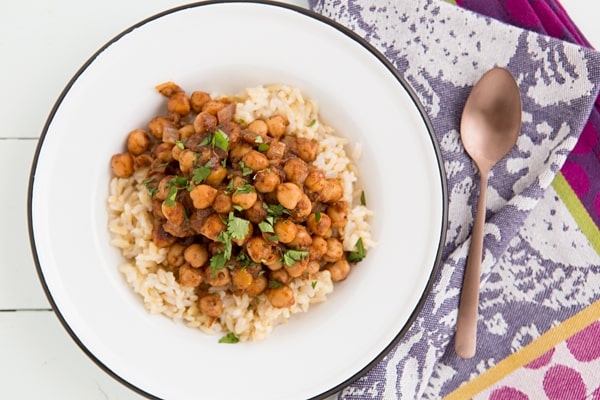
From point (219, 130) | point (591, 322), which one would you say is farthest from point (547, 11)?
point (219, 130)

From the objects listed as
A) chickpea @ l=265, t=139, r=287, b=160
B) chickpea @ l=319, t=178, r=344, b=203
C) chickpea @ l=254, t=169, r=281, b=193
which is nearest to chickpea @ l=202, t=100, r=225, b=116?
chickpea @ l=265, t=139, r=287, b=160

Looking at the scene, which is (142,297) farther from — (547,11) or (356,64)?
(547,11)

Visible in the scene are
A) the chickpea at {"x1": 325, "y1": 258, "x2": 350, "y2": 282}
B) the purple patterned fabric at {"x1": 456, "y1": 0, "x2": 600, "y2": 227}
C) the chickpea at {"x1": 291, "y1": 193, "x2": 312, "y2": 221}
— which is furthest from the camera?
the purple patterned fabric at {"x1": 456, "y1": 0, "x2": 600, "y2": 227}

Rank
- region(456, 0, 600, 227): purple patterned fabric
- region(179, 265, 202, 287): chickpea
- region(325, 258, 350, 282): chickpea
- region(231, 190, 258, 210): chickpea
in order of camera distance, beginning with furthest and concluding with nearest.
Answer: region(456, 0, 600, 227): purple patterned fabric
region(325, 258, 350, 282): chickpea
region(179, 265, 202, 287): chickpea
region(231, 190, 258, 210): chickpea

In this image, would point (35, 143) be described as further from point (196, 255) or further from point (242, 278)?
point (242, 278)

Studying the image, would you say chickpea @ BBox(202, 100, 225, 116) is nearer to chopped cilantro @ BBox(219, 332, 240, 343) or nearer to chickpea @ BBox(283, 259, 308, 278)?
chickpea @ BBox(283, 259, 308, 278)

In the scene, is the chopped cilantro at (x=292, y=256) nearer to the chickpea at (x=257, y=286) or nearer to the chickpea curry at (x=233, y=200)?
the chickpea curry at (x=233, y=200)

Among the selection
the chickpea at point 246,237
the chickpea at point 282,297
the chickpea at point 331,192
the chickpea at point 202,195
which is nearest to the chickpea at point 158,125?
the chickpea at point 202,195
